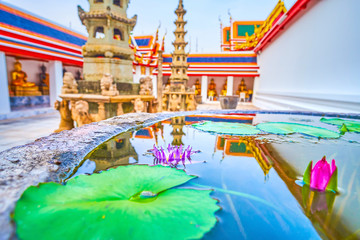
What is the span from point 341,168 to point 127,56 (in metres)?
3.63

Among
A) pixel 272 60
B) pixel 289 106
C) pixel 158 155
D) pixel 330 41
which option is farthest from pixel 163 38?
pixel 158 155

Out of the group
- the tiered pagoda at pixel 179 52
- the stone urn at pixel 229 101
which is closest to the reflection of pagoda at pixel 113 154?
the stone urn at pixel 229 101

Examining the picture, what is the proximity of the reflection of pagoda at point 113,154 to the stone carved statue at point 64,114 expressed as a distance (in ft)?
9.10

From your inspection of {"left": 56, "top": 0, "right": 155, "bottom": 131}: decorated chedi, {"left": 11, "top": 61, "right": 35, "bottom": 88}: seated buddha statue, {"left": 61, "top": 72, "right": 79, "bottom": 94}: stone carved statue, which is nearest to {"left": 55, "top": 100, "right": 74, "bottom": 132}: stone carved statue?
{"left": 56, "top": 0, "right": 155, "bottom": 131}: decorated chedi

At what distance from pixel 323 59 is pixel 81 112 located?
3.88 meters

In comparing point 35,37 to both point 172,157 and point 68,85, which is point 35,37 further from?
point 172,157

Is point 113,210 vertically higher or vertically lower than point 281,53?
lower

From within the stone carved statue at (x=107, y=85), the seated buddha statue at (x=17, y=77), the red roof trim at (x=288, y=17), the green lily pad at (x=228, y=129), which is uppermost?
the red roof trim at (x=288, y=17)

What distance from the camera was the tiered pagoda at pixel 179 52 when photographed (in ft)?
23.0

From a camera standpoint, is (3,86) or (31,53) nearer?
(3,86)

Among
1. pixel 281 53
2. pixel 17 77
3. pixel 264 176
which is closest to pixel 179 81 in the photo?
pixel 281 53

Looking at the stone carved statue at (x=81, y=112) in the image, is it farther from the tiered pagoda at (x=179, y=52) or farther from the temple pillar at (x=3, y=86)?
the tiered pagoda at (x=179, y=52)

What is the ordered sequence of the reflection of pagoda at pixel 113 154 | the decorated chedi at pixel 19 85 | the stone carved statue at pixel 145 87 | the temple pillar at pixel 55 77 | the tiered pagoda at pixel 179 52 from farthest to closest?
the tiered pagoda at pixel 179 52, the decorated chedi at pixel 19 85, the temple pillar at pixel 55 77, the stone carved statue at pixel 145 87, the reflection of pagoda at pixel 113 154

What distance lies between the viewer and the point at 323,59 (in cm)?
316
